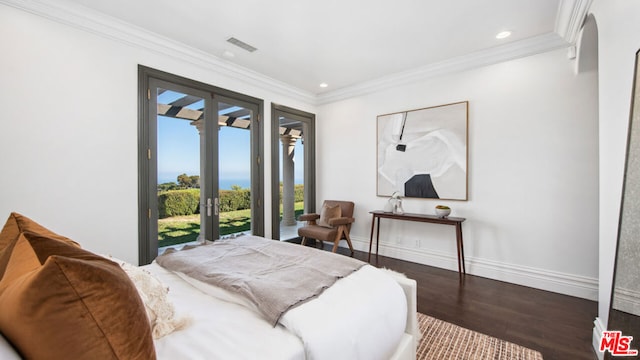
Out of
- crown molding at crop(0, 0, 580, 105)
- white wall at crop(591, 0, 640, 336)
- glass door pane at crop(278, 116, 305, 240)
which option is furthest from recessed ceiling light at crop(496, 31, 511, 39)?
glass door pane at crop(278, 116, 305, 240)

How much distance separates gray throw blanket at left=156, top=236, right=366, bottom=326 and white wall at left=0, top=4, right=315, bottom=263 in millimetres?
1230

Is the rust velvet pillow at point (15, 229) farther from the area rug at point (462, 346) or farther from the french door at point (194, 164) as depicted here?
the area rug at point (462, 346)

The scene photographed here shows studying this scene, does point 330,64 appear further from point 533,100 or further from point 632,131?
point 632,131

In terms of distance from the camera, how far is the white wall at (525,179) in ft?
9.25

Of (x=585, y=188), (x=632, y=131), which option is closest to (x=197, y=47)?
(x=632, y=131)

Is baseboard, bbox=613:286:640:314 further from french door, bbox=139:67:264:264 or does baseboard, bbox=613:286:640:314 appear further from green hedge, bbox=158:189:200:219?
green hedge, bbox=158:189:200:219

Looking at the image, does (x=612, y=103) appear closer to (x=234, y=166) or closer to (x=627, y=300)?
(x=627, y=300)

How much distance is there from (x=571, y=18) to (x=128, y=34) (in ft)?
14.1

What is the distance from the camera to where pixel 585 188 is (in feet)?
9.22

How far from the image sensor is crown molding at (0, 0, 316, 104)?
2.33m

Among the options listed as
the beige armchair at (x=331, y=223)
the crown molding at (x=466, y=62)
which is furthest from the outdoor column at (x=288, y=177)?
the crown molding at (x=466, y=62)

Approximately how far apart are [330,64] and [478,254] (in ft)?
10.5

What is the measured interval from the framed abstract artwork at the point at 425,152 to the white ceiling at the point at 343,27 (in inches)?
29.5

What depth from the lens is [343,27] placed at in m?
2.80
